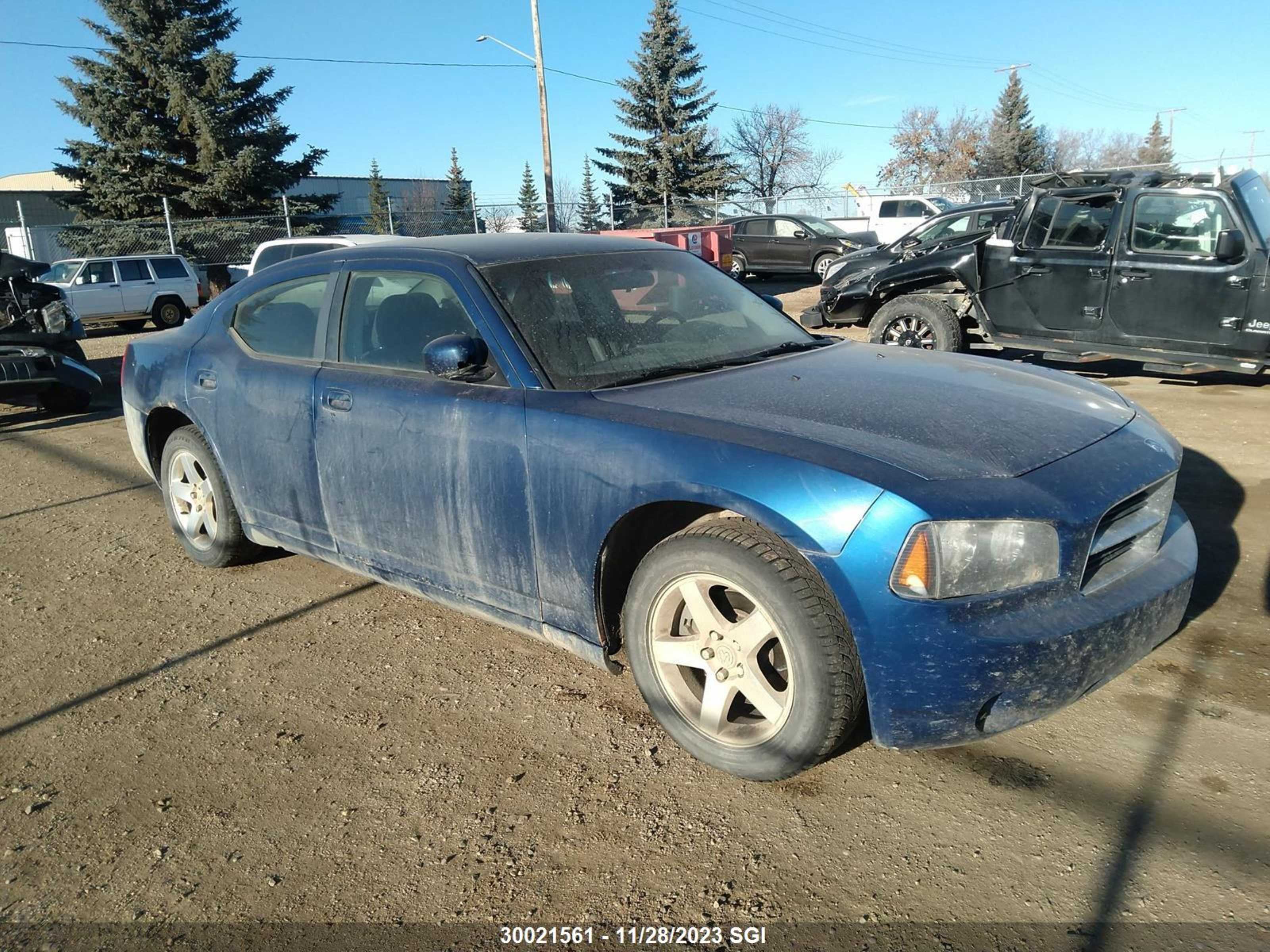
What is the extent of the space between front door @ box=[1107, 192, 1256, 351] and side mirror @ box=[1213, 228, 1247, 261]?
0.05m

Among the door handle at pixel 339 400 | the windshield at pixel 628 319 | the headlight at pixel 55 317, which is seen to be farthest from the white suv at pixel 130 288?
→ the windshield at pixel 628 319

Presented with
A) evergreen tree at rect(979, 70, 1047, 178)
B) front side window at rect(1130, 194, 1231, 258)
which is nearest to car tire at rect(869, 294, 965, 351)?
front side window at rect(1130, 194, 1231, 258)

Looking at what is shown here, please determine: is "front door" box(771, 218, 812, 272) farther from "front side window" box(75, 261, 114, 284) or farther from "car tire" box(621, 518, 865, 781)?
"car tire" box(621, 518, 865, 781)

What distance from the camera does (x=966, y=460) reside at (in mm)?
2545

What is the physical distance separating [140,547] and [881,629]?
4.40m

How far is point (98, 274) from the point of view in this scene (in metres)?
18.8

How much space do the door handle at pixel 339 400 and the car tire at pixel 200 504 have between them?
40.7 inches

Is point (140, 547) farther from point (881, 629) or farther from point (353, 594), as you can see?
point (881, 629)

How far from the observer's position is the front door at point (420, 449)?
124 inches

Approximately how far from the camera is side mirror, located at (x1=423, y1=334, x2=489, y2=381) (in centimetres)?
313

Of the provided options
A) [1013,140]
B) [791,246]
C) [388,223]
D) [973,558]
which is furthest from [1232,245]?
[1013,140]

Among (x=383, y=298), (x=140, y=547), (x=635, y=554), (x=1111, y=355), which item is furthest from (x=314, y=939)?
(x=1111, y=355)

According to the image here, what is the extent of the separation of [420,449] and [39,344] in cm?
749

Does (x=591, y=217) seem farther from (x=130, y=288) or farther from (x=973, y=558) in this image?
(x=973, y=558)
